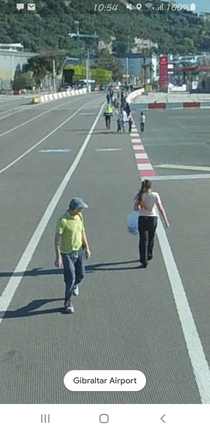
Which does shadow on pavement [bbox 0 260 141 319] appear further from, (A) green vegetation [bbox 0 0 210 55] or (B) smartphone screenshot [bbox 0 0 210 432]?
(A) green vegetation [bbox 0 0 210 55]

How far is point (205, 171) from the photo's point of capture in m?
20.4

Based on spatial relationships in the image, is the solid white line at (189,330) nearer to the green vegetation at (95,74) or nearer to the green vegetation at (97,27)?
the green vegetation at (97,27)

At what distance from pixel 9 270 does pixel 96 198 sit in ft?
20.7

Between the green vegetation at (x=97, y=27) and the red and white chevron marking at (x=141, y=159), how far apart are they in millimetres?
5037

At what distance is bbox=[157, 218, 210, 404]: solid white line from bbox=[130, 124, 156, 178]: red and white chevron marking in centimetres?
953

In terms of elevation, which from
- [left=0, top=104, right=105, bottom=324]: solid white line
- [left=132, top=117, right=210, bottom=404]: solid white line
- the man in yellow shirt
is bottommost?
[left=0, top=104, right=105, bottom=324]: solid white line

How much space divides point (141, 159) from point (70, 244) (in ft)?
53.6

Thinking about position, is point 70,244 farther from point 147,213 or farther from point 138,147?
point 138,147

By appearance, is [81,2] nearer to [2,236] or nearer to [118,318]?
[2,236]

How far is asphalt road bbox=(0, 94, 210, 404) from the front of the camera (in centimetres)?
529

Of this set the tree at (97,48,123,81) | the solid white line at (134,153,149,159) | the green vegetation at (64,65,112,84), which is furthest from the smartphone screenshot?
the green vegetation at (64,65,112,84)

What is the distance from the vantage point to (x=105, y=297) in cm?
806

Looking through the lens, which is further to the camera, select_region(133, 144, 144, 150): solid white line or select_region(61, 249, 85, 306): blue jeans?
select_region(133, 144, 144, 150): solid white line

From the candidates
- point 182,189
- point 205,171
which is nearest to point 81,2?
point 205,171
